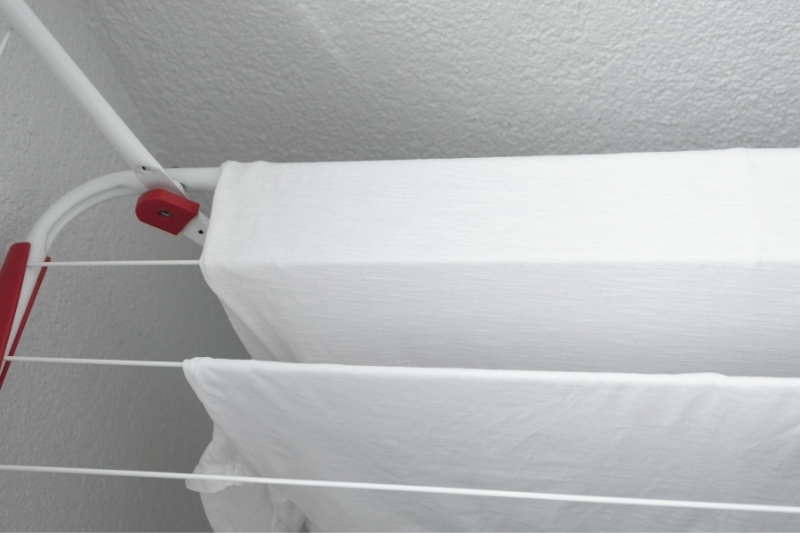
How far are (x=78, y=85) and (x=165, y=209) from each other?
0.13 metres

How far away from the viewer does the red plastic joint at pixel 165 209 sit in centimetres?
73

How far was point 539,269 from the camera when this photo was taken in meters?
0.66

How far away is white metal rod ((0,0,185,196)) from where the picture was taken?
652mm

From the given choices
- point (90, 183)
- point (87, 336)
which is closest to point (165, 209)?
point (90, 183)

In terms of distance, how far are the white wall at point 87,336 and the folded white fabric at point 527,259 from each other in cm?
30

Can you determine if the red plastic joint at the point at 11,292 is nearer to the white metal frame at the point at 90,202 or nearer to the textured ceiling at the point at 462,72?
the white metal frame at the point at 90,202

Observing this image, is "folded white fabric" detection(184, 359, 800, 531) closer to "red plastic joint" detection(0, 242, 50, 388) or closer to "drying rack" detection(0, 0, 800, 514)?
"drying rack" detection(0, 0, 800, 514)

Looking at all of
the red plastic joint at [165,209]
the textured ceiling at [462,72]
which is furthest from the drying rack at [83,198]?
the textured ceiling at [462,72]

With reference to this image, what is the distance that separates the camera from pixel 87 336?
982mm

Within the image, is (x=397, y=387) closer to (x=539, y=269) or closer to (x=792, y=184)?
(x=539, y=269)

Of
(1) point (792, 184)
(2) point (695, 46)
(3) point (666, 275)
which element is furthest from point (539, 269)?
(2) point (695, 46)

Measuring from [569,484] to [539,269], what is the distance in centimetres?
20

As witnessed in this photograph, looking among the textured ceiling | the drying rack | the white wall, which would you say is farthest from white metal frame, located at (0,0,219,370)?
the textured ceiling

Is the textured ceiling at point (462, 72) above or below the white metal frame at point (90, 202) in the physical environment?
above
